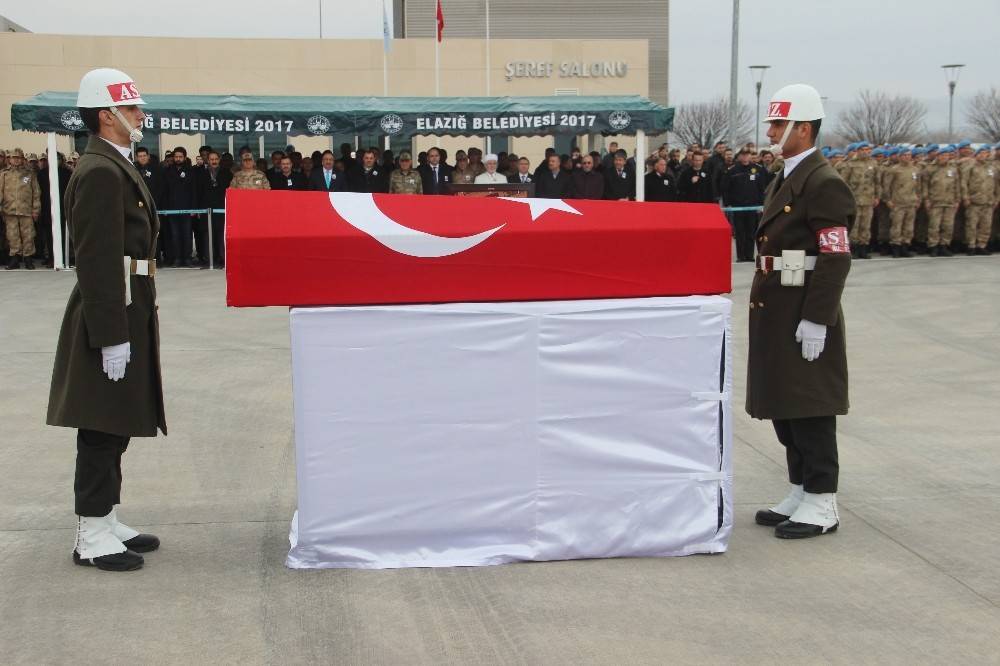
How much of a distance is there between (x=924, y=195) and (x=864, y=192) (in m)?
1.07

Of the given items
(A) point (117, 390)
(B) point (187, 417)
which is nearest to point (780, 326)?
(A) point (117, 390)

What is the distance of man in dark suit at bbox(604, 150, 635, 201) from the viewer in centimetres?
2000

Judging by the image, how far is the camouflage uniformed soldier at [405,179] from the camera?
1878 cm

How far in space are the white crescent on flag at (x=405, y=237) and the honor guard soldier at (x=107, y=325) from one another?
0.93 metres

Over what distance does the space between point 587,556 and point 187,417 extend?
396cm

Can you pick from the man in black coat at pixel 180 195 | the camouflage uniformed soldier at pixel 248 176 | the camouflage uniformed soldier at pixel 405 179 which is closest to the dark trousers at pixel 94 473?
the camouflage uniformed soldier at pixel 248 176

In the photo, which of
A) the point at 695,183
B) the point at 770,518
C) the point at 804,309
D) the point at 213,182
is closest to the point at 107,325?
the point at 804,309

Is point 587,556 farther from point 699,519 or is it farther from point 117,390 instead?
point 117,390

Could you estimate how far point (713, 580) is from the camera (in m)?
4.78

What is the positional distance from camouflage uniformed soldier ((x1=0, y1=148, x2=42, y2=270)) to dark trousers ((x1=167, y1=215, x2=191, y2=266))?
2.14 metres

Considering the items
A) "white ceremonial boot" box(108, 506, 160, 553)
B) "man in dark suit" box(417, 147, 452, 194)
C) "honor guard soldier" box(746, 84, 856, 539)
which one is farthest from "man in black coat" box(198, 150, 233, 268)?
"honor guard soldier" box(746, 84, 856, 539)

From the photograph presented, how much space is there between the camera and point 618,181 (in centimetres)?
2005

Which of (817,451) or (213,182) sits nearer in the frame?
(817,451)

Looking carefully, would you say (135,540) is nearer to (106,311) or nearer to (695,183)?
(106,311)
